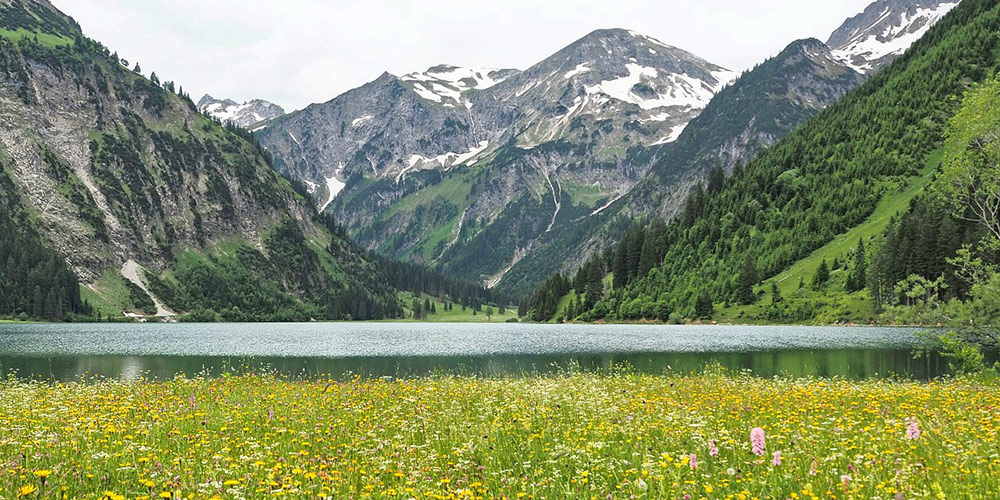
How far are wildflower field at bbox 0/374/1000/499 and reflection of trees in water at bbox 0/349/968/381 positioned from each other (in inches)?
965

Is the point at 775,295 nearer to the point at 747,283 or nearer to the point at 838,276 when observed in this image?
the point at 747,283

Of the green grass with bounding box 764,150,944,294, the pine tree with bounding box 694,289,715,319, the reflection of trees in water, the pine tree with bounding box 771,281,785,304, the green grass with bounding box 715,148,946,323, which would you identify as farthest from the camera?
the pine tree with bounding box 694,289,715,319

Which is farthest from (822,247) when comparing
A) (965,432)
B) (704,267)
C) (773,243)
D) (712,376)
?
(965,432)

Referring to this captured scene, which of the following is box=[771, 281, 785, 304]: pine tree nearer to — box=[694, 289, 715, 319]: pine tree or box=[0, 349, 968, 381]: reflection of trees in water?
box=[694, 289, 715, 319]: pine tree

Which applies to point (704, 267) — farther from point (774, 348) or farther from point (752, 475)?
point (752, 475)

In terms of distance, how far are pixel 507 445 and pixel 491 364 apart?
4476cm

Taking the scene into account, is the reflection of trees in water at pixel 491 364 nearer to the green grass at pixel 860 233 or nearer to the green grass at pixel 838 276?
the green grass at pixel 838 276

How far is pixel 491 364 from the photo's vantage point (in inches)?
2261

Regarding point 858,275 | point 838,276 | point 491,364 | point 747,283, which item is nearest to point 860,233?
point 838,276

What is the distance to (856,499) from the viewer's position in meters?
7.69

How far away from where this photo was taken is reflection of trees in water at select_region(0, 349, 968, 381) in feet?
153

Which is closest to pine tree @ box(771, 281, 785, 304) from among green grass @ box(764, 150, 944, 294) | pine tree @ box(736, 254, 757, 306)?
green grass @ box(764, 150, 944, 294)

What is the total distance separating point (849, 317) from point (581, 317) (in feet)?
279

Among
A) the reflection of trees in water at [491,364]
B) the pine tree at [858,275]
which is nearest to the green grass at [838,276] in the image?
the pine tree at [858,275]
